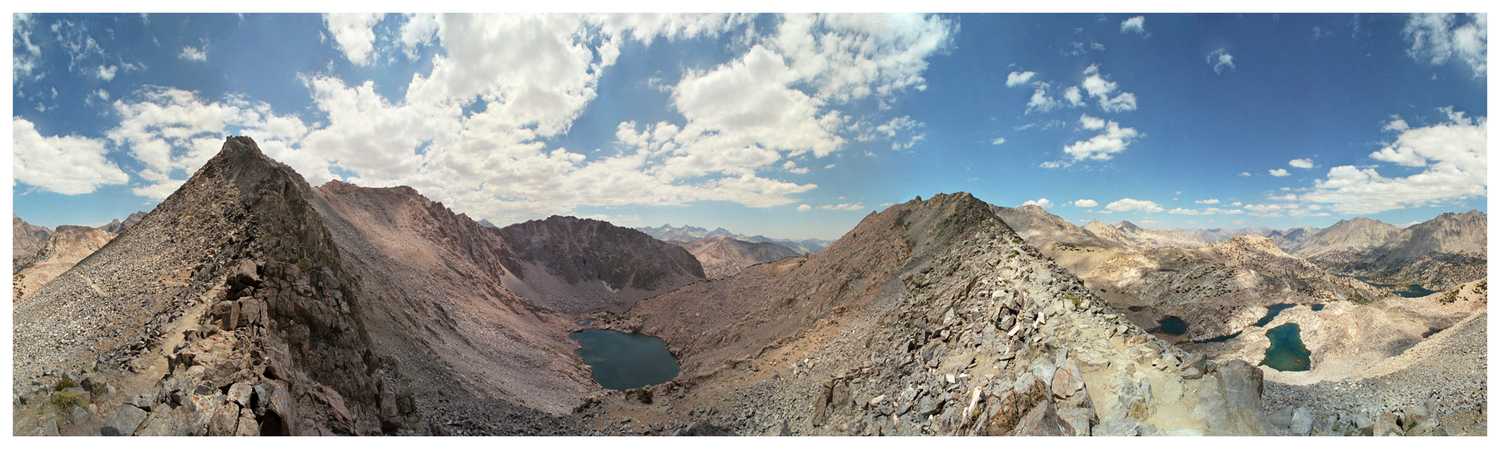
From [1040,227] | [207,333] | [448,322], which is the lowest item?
[448,322]

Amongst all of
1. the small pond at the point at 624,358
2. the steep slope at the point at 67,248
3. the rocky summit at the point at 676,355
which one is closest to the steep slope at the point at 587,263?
the small pond at the point at 624,358

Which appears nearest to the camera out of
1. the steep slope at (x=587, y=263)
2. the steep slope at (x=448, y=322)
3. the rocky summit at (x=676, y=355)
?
the rocky summit at (x=676, y=355)

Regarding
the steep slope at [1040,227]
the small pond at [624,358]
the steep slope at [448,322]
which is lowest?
the small pond at [624,358]

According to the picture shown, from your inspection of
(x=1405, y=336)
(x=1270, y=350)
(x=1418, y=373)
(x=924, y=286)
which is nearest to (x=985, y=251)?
(x=924, y=286)

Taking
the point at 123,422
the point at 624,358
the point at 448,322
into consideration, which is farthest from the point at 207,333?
the point at 624,358

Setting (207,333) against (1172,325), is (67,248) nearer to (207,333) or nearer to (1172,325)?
(207,333)

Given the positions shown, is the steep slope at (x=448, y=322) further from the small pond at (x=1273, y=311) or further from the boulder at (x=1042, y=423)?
the small pond at (x=1273, y=311)
